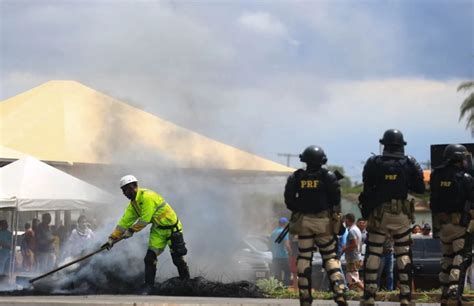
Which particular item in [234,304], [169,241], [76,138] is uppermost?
[76,138]

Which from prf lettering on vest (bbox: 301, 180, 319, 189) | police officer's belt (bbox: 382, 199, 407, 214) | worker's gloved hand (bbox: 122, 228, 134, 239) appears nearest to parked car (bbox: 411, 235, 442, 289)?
worker's gloved hand (bbox: 122, 228, 134, 239)

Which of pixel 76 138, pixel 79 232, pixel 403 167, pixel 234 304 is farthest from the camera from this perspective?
pixel 76 138

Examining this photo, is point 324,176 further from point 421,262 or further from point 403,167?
point 421,262

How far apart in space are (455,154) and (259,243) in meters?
10.5

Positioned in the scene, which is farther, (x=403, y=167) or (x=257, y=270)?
(x=257, y=270)

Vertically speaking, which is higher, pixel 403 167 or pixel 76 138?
pixel 76 138

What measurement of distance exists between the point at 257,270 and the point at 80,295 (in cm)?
606

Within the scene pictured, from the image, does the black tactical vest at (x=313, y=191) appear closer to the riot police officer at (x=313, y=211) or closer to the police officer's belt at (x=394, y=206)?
the riot police officer at (x=313, y=211)

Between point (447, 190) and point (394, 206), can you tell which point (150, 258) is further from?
point (447, 190)

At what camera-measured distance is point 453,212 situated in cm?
986

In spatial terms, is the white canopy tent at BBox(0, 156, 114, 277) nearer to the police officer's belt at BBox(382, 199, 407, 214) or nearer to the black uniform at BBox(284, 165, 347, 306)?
the black uniform at BBox(284, 165, 347, 306)

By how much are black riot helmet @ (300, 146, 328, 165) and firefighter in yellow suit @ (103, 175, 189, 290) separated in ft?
11.2

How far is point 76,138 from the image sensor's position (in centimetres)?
2311

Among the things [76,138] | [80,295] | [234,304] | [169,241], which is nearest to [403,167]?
[234,304]
